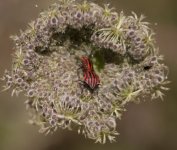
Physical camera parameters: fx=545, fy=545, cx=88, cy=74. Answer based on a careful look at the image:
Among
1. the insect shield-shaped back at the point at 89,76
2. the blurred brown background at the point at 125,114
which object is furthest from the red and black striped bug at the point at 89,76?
the blurred brown background at the point at 125,114

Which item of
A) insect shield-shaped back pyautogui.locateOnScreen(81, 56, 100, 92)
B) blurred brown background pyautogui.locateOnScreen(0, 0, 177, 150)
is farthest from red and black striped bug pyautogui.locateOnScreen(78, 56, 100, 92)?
blurred brown background pyautogui.locateOnScreen(0, 0, 177, 150)

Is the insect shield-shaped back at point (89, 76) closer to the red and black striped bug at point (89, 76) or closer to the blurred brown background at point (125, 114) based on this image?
the red and black striped bug at point (89, 76)

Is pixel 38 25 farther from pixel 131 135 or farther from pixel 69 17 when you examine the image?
pixel 131 135

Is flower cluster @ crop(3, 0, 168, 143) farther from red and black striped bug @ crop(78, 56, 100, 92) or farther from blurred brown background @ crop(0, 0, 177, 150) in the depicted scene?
blurred brown background @ crop(0, 0, 177, 150)

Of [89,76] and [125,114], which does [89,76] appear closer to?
[89,76]

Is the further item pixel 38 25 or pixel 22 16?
pixel 22 16

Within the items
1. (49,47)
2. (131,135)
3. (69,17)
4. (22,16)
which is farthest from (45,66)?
(131,135)
